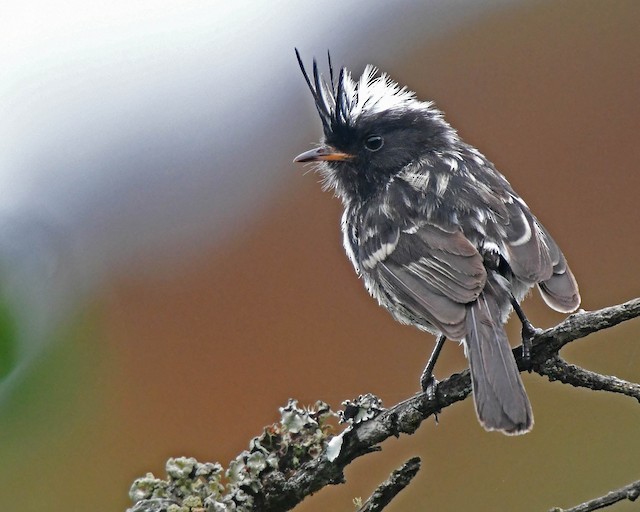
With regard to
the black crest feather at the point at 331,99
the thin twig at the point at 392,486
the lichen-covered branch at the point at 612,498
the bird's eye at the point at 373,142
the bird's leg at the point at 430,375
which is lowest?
the bird's leg at the point at 430,375

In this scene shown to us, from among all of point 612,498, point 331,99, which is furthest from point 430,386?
point 331,99

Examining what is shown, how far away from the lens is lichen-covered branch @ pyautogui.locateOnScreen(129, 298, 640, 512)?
8.00ft

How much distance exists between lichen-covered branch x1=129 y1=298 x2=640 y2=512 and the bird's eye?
197 centimetres

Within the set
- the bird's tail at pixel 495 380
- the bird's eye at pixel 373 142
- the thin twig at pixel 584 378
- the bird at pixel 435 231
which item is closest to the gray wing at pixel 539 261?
the bird at pixel 435 231

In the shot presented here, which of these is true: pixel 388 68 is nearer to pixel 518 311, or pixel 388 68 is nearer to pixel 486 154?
pixel 486 154

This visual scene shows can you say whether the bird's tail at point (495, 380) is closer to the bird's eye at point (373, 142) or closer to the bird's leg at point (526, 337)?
the bird's leg at point (526, 337)

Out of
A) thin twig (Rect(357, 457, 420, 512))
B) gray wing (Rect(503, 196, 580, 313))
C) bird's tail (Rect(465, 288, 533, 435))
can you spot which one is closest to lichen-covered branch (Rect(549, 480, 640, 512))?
thin twig (Rect(357, 457, 420, 512))

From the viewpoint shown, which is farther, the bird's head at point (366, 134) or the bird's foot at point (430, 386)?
the bird's head at point (366, 134)

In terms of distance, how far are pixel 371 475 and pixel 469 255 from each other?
111cm

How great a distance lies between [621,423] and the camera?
386 centimetres

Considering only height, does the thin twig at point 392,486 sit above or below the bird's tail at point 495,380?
above

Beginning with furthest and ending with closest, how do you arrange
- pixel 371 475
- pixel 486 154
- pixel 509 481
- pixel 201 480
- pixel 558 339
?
pixel 486 154 → pixel 371 475 → pixel 509 481 → pixel 558 339 → pixel 201 480

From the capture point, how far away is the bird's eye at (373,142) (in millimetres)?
4488

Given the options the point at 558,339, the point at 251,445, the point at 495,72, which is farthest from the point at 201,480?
the point at 495,72
